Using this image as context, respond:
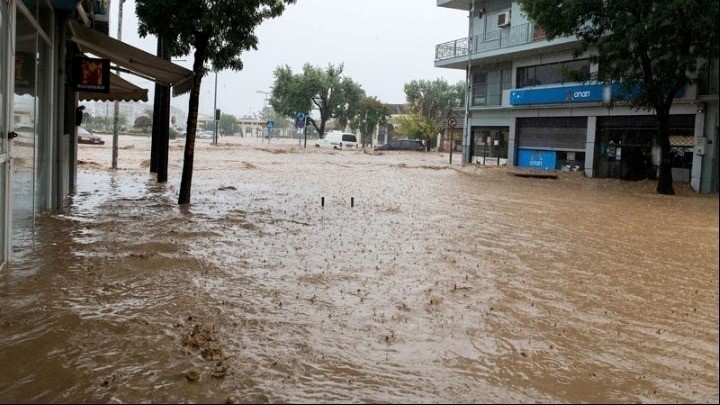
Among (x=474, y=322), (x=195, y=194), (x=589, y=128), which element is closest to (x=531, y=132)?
(x=589, y=128)

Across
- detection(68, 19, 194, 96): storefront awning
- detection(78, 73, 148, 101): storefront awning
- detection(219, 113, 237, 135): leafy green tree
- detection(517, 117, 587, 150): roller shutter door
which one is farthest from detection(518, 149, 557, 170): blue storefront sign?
detection(219, 113, 237, 135): leafy green tree

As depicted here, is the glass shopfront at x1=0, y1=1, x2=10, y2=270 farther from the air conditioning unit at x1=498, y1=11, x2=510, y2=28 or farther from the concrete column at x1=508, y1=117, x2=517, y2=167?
the air conditioning unit at x1=498, y1=11, x2=510, y2=28

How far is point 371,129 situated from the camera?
67.4 m

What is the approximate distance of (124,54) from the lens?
11.3 metres

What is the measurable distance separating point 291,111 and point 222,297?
180ft

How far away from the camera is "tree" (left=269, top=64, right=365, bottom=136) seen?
59.1 metres

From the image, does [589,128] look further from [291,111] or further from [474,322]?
[291,111]

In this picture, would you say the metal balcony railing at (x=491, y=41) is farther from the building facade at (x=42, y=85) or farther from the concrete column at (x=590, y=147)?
the building facade at (x=42, y=85)

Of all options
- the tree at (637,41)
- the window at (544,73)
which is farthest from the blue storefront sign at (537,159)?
the tree at (637,41)

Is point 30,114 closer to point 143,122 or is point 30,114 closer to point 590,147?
point 590,147

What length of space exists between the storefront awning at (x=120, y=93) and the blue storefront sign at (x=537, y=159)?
18.5 meters

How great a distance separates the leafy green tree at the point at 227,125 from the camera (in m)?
137

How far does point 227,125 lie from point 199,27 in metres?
129

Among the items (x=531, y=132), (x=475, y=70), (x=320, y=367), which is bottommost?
(x=320, y=367)
